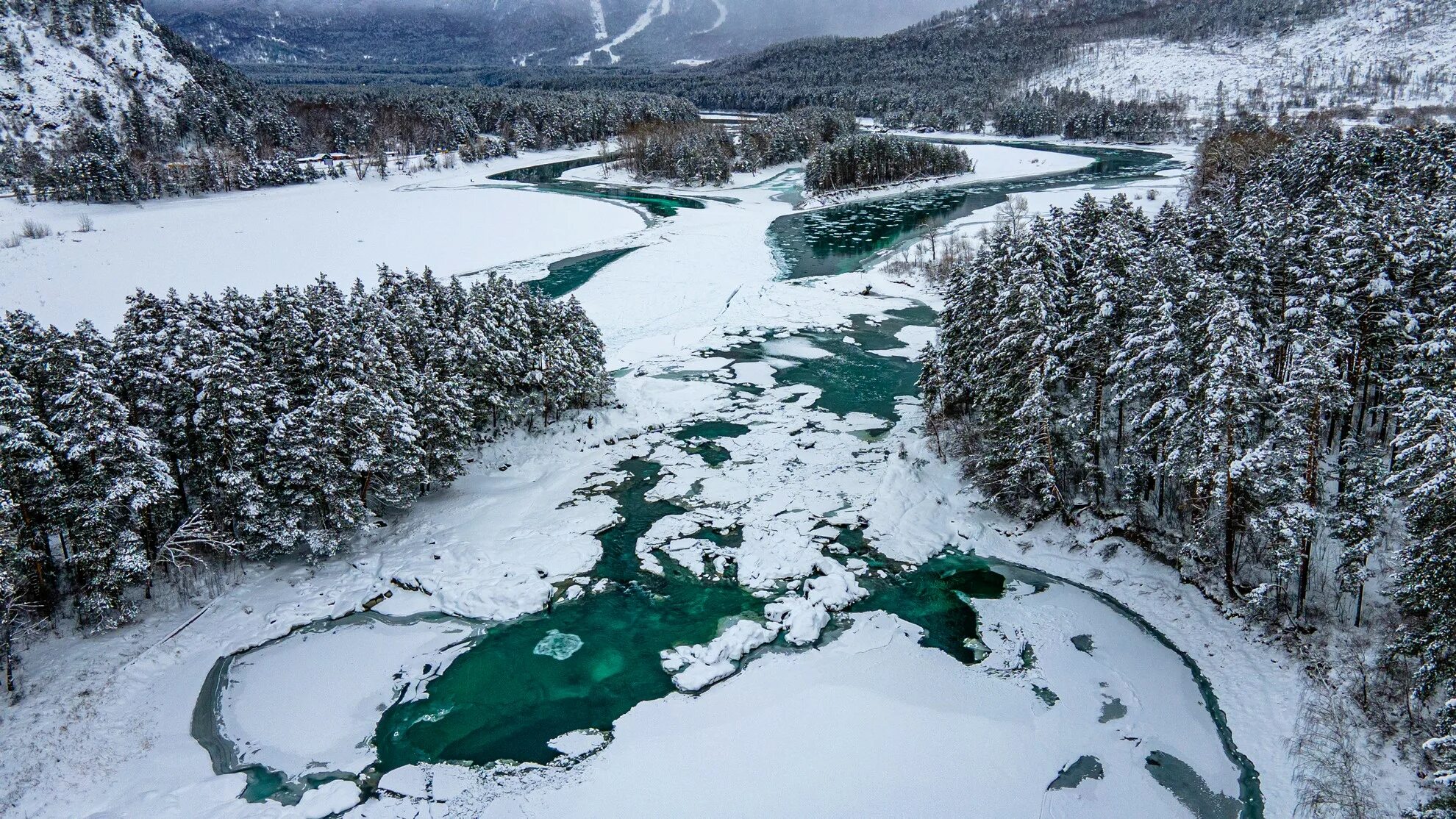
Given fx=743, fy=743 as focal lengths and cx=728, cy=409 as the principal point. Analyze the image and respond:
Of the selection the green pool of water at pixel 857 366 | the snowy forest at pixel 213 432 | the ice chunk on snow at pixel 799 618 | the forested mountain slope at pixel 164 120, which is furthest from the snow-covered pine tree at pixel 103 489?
the forested mountain slope at pixel 164 120

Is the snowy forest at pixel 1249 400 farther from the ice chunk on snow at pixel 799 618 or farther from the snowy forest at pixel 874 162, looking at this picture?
the snowy forest at pixel 874 162

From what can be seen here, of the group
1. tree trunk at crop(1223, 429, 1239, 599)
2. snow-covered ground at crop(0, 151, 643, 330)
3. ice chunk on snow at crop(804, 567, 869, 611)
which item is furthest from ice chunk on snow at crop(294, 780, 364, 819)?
snow-covered ground at crop(0, 151, 643, 330)

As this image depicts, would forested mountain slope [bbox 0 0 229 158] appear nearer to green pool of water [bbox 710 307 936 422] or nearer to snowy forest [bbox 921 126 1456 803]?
green pool of water [bbox 710 307 936 422]

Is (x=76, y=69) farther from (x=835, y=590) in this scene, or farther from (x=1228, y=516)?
(x=1228, y=516)

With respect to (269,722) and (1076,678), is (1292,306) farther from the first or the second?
(269,722)

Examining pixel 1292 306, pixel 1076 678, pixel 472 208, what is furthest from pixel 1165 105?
pixel 1076 678
